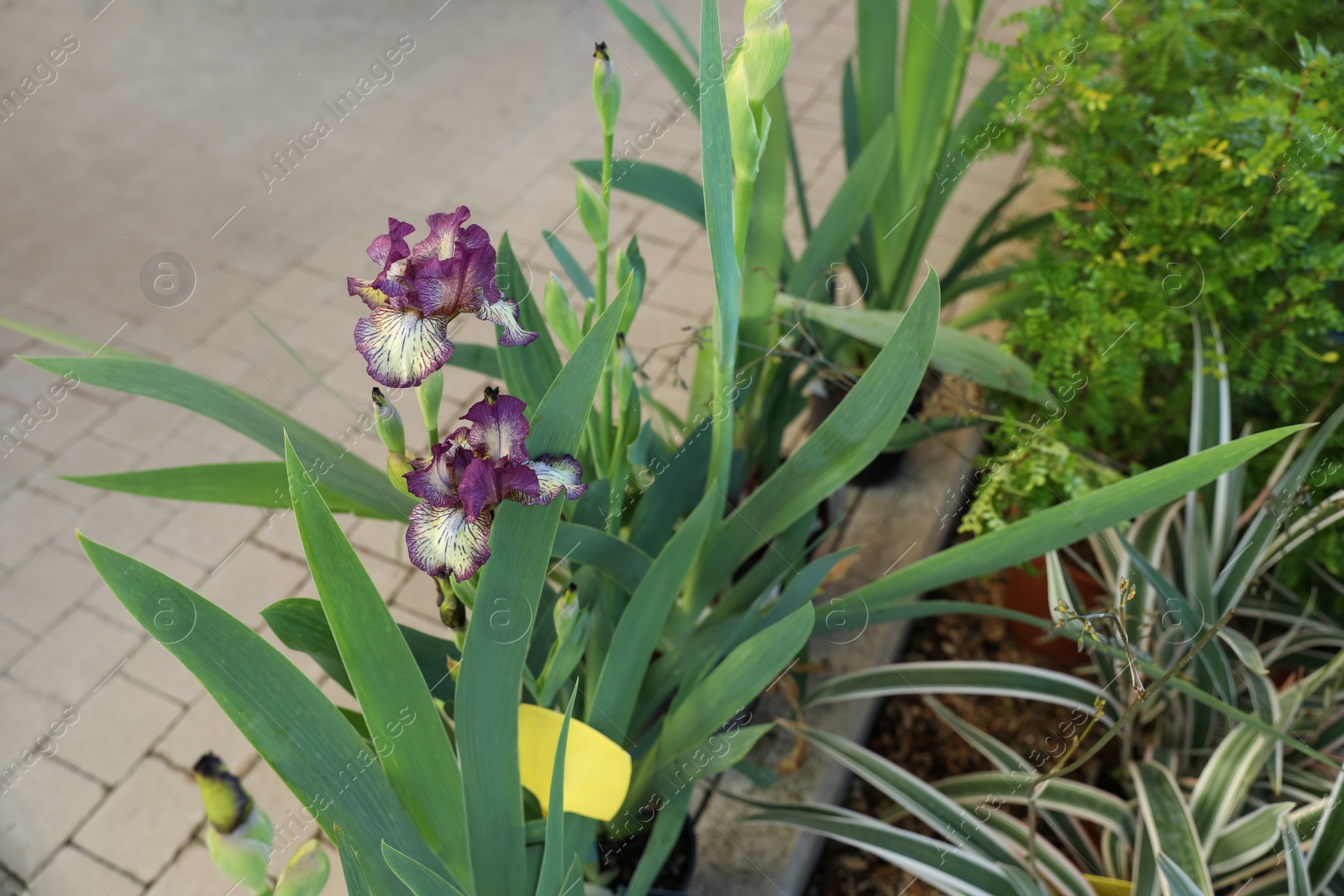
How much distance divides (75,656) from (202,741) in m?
0.32

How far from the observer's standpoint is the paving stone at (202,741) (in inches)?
58.1

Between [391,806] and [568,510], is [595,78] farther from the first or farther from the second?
[391,806]

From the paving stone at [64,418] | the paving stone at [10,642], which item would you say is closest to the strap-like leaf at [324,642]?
the paving stone at [10,642]

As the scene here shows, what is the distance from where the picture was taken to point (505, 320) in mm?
653

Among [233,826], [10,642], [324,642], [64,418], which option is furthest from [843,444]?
[64,418]

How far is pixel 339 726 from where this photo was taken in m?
0.68

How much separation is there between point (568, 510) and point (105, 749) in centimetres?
111

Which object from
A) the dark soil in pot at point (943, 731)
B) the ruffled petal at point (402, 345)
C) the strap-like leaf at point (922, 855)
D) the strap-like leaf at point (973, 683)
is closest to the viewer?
the ruffled petal at point (402, 345)

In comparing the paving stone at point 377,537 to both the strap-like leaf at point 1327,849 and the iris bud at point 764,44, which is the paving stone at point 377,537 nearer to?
the iris bud at point 764,44

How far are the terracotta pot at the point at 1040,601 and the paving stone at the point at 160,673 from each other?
52.0 inches

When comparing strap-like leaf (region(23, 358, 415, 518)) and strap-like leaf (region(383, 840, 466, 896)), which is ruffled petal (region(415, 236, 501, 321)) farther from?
strap-like leaf (region(383, 840, 466, 896))

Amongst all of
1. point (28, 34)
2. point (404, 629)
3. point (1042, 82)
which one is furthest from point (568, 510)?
point (28, 34)

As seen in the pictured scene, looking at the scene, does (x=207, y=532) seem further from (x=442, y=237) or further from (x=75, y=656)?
(x=442, y=237)

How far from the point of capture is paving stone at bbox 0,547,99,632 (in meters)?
1.68
